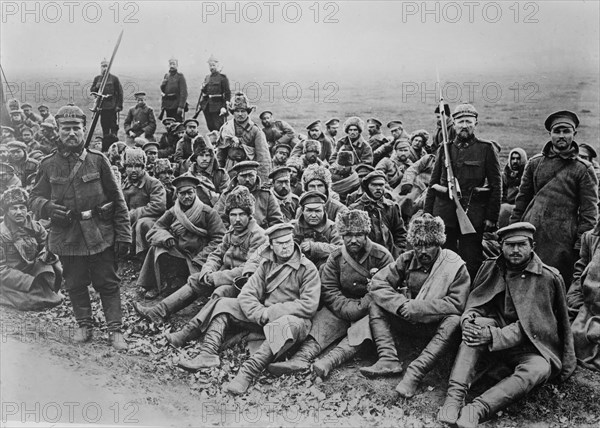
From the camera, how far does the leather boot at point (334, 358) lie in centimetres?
562

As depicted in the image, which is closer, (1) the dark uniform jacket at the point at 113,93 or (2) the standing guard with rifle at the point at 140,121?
(1) the dark uniform jacket at the point at 113,93

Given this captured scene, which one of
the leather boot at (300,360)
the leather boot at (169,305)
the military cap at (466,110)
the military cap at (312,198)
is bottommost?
the leather boot at (300,360)

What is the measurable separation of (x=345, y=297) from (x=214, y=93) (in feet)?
21.7

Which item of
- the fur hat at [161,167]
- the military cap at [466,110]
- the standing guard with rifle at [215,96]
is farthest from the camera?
the standing guard with rifle at [215,96]

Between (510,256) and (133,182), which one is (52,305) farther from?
(510,256)

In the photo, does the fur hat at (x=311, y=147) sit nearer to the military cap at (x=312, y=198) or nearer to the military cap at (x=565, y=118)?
the military cap at (x=312, y=198)

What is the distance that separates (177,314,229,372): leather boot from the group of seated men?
0.04ft

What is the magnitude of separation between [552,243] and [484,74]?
3.87 m

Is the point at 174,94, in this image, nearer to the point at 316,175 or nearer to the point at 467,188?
the point at 316,175

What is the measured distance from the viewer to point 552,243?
6.14 m

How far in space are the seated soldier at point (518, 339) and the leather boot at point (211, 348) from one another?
2237 mm

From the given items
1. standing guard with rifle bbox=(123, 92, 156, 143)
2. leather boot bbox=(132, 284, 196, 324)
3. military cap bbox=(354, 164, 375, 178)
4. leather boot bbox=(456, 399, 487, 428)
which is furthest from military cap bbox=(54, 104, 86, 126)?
standing guard with rifle bbox=(123, 92, 156, 143)

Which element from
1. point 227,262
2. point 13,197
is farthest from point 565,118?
point 13,197

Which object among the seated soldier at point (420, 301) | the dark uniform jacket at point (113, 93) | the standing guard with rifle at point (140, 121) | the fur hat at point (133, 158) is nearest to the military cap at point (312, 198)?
the seated soldier at point (420, 301)
